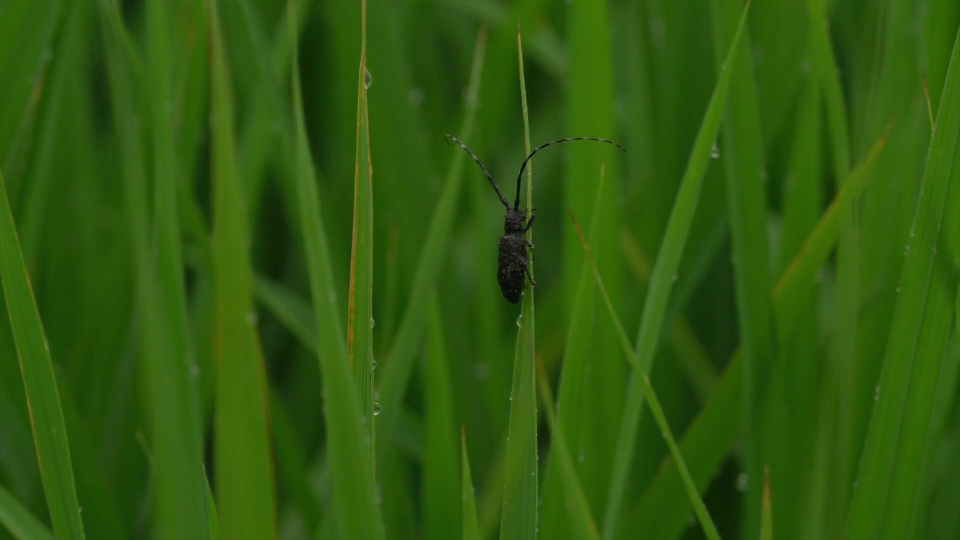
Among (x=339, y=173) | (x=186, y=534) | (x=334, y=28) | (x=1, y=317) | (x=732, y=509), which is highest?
(x=334, y=28)

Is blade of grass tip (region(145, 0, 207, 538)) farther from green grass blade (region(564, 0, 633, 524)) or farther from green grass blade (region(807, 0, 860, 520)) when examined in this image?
green grass blade (region(807, 0, 860, 520))

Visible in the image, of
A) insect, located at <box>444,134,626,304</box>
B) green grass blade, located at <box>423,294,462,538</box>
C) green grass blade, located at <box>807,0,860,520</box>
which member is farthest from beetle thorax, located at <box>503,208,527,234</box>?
green grass blade, located at <box>807,0,860,520</box>

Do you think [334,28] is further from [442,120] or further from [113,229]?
[113,229]

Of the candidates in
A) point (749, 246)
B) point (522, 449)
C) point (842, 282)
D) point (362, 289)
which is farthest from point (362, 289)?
point (842, 282)

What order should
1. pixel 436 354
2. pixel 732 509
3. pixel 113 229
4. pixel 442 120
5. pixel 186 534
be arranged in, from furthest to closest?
pixel 442 120
pixel 113 229
pixel 732 509
pixel 436 354
pixel 186 534

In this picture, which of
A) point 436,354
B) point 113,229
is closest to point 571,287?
point 436,354

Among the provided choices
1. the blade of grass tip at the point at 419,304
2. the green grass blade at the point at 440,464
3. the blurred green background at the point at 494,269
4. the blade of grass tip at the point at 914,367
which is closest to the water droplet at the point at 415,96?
the blurred green background at the point at 494,269
